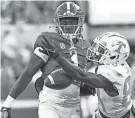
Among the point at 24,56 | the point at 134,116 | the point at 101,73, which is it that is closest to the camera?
the point at 101,73

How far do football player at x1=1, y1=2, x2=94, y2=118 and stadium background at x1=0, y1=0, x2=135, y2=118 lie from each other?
104 inches

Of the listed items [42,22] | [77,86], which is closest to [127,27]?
[42,22]

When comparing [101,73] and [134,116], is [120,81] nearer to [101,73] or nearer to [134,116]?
[101,73]

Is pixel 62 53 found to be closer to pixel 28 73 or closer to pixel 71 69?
pixel 28 73

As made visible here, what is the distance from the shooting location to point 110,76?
3.06 m

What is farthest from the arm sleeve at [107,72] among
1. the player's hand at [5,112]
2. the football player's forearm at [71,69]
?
the player's hand at [5,112]

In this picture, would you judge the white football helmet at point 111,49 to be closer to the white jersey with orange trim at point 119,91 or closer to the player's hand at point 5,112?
the white jersey with orange trim at point 119,91

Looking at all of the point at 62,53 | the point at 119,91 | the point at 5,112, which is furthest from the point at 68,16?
the point at 5,112

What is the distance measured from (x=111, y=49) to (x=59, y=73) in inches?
19.7

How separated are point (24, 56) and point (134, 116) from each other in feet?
15.6

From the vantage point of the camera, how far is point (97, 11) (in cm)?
914

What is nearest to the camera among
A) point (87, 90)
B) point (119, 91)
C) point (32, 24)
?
point (119, 91)

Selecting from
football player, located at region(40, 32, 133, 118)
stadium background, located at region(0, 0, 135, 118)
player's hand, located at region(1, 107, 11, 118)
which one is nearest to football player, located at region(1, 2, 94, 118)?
player's hand, located at region(1, 107, 11, 118)

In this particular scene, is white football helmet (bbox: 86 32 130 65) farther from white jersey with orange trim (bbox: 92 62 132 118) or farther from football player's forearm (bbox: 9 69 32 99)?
football player's forearm (bbox: 9 69 32 99)
